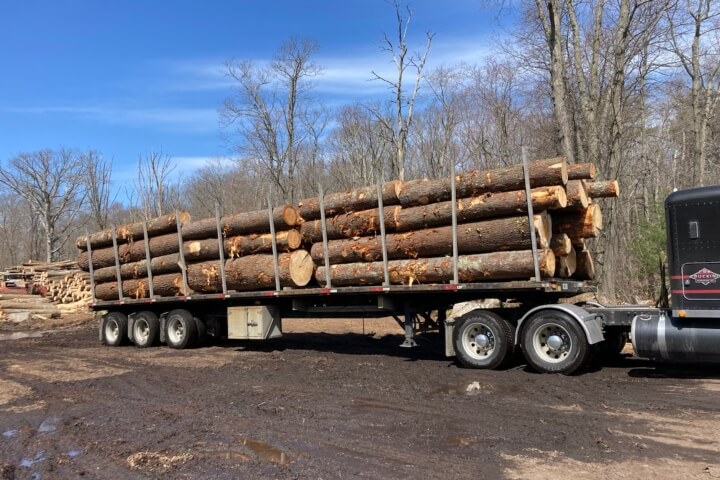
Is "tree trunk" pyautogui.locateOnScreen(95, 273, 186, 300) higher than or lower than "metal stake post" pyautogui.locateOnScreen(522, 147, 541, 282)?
lower

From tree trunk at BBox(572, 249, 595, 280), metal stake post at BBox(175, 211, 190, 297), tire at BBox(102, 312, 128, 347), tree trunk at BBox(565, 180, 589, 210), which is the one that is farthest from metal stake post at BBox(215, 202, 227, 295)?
tree trunk at BBox(565, 180, 589, 210)

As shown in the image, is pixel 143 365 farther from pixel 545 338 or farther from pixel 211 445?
pixel 545 338

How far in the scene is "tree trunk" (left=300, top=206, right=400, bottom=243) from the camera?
10.9 metres

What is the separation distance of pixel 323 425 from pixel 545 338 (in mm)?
4191

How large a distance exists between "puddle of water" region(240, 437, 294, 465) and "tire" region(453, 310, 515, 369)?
4710mm

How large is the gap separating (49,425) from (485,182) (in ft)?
23.5

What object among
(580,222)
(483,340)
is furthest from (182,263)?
(580,222)

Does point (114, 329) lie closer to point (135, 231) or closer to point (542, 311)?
point (135, 231)

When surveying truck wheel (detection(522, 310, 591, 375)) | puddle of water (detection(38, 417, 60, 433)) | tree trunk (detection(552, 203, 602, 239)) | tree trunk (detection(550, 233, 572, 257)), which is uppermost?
tree trunk (detection(552, 203, 602, 239))

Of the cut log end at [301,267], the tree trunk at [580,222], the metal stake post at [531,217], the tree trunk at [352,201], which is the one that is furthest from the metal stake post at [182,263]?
the tree trunk at [580,222]

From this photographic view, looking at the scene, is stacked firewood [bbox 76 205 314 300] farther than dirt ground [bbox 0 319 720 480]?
Yes

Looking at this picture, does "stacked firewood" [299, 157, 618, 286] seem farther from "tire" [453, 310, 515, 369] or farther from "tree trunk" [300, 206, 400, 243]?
"tire" [453, 310, 515, 369]

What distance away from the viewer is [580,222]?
9891mm

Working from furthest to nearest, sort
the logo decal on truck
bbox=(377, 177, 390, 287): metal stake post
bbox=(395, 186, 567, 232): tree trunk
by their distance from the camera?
1. bbox=(377, 177, 390, 287): metal stake post
2. bbox=(395, 186, 567, 232): tree trunk
3. the logo decal on truck
